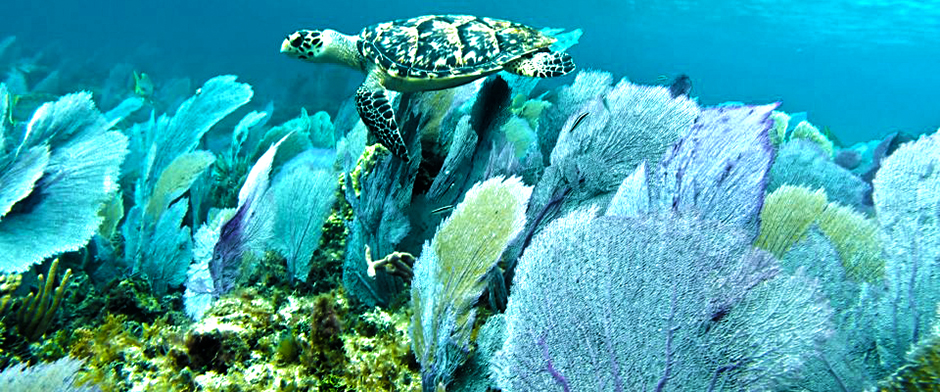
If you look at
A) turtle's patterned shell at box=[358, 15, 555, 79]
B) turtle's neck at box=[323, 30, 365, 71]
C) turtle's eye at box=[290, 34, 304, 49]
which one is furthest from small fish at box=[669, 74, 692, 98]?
turtle's eye at box=[290, 34, 304, 49]

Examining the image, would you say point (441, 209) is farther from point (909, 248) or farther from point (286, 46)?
point (286, 46)

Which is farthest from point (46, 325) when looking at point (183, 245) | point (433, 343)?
point (433, 343)

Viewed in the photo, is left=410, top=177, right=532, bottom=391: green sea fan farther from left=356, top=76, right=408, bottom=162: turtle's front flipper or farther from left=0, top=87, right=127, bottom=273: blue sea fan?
left=0, top=87, right=127, bottom=273: blue sea fan

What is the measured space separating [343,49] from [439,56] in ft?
3.49

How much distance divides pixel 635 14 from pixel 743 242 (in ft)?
175

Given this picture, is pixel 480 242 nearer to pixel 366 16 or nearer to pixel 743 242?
pixel 743 242

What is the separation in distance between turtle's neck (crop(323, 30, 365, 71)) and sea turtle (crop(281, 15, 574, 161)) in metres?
0.04

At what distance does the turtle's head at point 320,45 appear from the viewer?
344 centimetres

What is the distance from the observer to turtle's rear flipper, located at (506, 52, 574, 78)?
291cm

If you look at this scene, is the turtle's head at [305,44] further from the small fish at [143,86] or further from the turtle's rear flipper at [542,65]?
the small fish at [143,86]

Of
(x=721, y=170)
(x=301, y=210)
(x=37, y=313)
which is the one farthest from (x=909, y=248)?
(x=37, y=313)

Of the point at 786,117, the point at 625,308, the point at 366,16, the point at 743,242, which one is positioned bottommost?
the point at 786,117

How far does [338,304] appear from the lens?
2.04 m

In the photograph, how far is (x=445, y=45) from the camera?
9.44 ft
